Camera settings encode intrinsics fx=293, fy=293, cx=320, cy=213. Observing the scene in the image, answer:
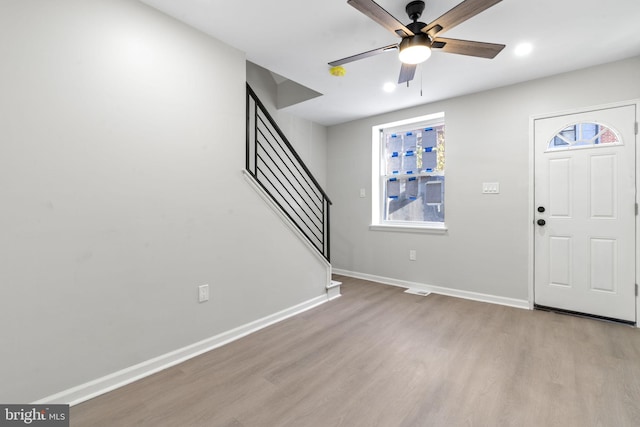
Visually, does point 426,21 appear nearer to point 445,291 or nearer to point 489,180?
point 489,180

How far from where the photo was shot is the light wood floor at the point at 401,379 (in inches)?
60.2

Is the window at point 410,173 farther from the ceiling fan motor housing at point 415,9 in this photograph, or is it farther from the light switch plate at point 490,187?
the ceiling fan motor housing at point 415,9

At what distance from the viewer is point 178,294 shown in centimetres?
209

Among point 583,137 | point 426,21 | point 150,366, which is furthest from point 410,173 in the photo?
point 150,366

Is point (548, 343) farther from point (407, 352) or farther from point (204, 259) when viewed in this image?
point (204, 259)

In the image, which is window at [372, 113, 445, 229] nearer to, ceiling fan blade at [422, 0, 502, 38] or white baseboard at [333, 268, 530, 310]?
white baseboard at [333, 268, 530, 310]

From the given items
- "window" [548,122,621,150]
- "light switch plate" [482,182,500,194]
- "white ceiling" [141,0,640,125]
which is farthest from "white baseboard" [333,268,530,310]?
"white ceiling" [141,0,640,125]

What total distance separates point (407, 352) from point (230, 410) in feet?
4.25

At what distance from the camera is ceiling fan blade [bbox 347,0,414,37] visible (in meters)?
1.54

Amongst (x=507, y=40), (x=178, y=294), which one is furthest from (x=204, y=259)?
(x=507, y=40)

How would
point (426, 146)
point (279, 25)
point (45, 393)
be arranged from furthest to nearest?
point (426, 146), point (279, 25), point (45, 393)

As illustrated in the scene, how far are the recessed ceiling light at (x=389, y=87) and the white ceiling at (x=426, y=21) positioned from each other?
74 millimetres

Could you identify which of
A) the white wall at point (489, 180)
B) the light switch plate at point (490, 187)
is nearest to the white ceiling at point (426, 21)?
the white wall at point (489, 180)

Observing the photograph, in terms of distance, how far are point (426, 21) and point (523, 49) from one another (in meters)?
1.00
